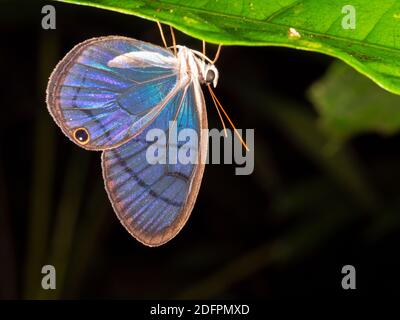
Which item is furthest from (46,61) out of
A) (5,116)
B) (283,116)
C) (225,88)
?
(283,116)

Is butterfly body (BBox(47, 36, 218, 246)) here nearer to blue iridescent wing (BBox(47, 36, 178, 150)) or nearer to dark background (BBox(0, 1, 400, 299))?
blue iridescent wing (BBox(47, 36, 178, 150))

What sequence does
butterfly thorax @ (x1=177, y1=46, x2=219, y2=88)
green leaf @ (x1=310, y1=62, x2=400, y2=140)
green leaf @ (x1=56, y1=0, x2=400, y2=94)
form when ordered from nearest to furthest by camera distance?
green leaf @ (x1=56, y1=0, x2=400, y2=94), butterfly thorax @ (x1=177, y1=46, x2=219, y2=88), green leaf @ (x1=310, y1=62, x2=400, y2=140)

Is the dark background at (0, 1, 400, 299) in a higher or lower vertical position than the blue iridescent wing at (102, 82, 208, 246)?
higher

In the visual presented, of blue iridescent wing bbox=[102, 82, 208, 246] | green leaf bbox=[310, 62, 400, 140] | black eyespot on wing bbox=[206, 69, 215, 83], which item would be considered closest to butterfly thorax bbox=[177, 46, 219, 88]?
black eyespot on wing bbox=[206, 69, 215, 83]

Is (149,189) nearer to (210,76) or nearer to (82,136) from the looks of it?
(82,136)

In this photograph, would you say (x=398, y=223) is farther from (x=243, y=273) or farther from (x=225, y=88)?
(x=225, y=88)

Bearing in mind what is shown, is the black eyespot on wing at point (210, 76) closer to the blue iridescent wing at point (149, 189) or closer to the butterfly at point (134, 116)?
the butterfly at point (134, 116)

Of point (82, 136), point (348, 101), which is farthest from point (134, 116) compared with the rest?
point (348, 101)
